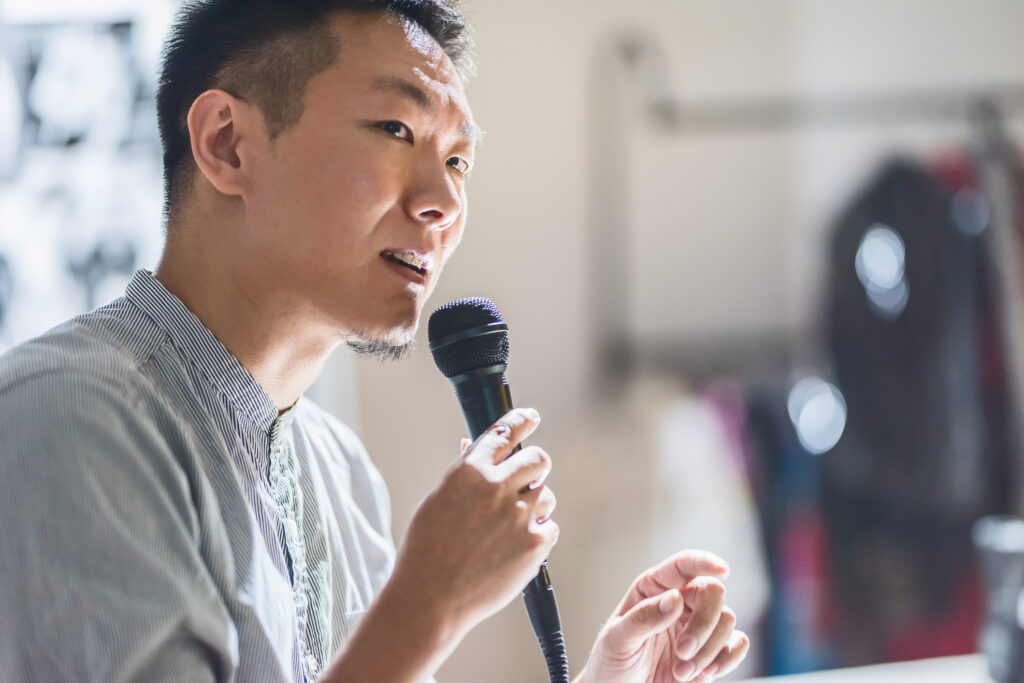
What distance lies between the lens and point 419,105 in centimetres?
100

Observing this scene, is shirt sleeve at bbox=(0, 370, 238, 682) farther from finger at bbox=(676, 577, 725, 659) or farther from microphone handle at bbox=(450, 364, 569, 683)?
finger at bbox=(676, 577, 725, 659)

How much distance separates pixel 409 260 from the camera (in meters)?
1.00

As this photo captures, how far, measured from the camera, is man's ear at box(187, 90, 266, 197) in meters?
0.98

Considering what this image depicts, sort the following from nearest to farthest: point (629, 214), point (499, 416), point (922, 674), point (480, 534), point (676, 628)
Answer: point (480, 534), point (499, 416), point (676, 628), point (922, 674), point (629, 214)

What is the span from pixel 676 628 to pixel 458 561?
1.54 feet

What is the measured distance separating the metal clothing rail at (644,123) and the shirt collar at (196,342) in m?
1.72

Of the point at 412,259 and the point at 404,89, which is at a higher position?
the point at 404,89

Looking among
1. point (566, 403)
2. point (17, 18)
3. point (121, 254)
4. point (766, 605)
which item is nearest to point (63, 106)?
point (17, 18)

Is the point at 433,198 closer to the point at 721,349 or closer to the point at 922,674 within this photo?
the point at 922,674

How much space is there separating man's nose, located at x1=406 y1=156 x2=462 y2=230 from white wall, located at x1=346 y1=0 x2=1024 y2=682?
1.43 meters

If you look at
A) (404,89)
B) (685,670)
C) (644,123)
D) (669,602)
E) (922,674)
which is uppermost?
(644,123)

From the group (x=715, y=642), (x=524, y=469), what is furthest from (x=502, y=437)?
(x=715, y=642)

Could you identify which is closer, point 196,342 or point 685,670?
point 196,342

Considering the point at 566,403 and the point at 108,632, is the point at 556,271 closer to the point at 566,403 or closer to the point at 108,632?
the point at 566,403
